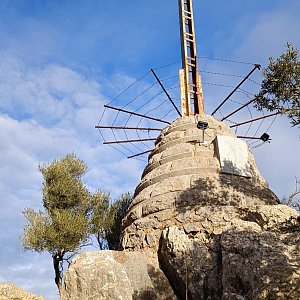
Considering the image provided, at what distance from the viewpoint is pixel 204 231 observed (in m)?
10.6

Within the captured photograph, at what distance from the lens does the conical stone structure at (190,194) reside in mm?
10984

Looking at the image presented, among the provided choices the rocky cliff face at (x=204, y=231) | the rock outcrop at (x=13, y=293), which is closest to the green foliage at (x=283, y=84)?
the rocky cliff face at (x=204, y=231)

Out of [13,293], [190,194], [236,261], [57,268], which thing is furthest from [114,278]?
[57,268]

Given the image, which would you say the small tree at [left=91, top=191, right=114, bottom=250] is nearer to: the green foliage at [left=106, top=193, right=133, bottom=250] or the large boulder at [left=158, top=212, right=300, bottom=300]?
the green foliage at [left=106, top=193, right=133, bottom=250]

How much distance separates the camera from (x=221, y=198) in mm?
11492

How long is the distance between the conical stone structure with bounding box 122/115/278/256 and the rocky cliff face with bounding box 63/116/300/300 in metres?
0.03

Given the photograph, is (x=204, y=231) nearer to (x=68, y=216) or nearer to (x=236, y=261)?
(x=236, y=261)

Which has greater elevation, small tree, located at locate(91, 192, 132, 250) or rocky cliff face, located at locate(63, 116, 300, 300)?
small tree, located at locate(91, 192, 132, 250)

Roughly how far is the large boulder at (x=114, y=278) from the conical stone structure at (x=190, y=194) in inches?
32.5

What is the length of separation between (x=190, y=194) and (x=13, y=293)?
29.9ft

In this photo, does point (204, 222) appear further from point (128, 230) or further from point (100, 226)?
point (100, 226)

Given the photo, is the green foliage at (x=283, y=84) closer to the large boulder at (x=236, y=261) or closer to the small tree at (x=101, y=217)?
the large boulder at (x=236, y=261)

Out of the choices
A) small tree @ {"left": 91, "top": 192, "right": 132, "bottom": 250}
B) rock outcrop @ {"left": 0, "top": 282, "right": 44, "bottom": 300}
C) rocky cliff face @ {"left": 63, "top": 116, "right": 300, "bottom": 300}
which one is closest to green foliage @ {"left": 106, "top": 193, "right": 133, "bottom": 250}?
small tree @ {"left": 91, "top": 192, "right": 132, "bottom": 250}

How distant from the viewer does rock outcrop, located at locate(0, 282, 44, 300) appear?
52.6 feet
